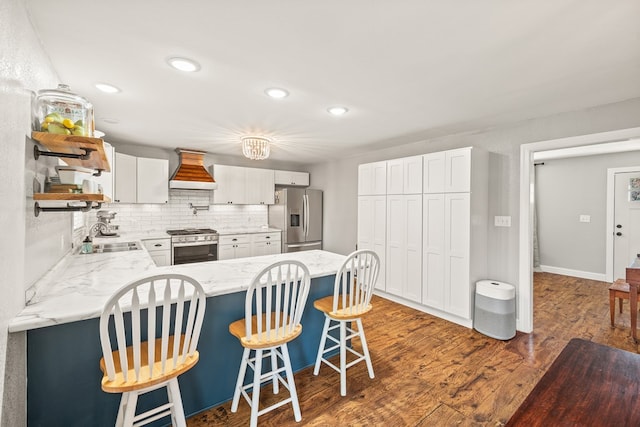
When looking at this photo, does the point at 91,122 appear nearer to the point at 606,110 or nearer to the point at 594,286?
the point at 606,110

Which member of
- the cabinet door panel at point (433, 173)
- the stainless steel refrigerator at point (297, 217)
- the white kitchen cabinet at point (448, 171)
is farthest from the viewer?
the stainless steel refrigerator at point (297, 217)

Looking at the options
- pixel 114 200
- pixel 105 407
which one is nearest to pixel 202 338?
pixel 105 407

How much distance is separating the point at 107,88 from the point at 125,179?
230 cm

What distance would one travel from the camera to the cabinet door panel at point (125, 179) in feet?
13.7

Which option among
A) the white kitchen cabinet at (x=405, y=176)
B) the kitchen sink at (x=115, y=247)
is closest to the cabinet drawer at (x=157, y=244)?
the kitchen sink at (x=115, y=247)

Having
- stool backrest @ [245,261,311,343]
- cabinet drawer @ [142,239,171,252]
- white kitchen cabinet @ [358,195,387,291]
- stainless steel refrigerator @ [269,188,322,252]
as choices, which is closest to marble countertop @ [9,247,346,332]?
stool backrest @ [245,261,311,343]

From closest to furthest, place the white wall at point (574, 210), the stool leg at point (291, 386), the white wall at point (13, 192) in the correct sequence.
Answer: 1. the white wall at point (13, 192)
2. the stool leg at point (291, 386)
3. the white wall at point (574, 210)

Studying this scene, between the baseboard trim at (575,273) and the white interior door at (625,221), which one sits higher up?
the white interior door at (625,221)

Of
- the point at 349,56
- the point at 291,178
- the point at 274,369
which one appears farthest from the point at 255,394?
the point at 291,178

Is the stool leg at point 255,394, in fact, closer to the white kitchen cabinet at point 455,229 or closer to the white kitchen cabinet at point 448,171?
the white kitchen cabinet at point 455,229

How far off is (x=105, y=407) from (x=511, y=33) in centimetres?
304

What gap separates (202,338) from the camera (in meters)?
1.86

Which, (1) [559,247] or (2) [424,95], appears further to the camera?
(1) [559,247]

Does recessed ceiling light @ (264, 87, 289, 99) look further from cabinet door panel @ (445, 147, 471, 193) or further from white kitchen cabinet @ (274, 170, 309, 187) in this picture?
white kitchen cabinet @ (274, 170, 309, 187)
